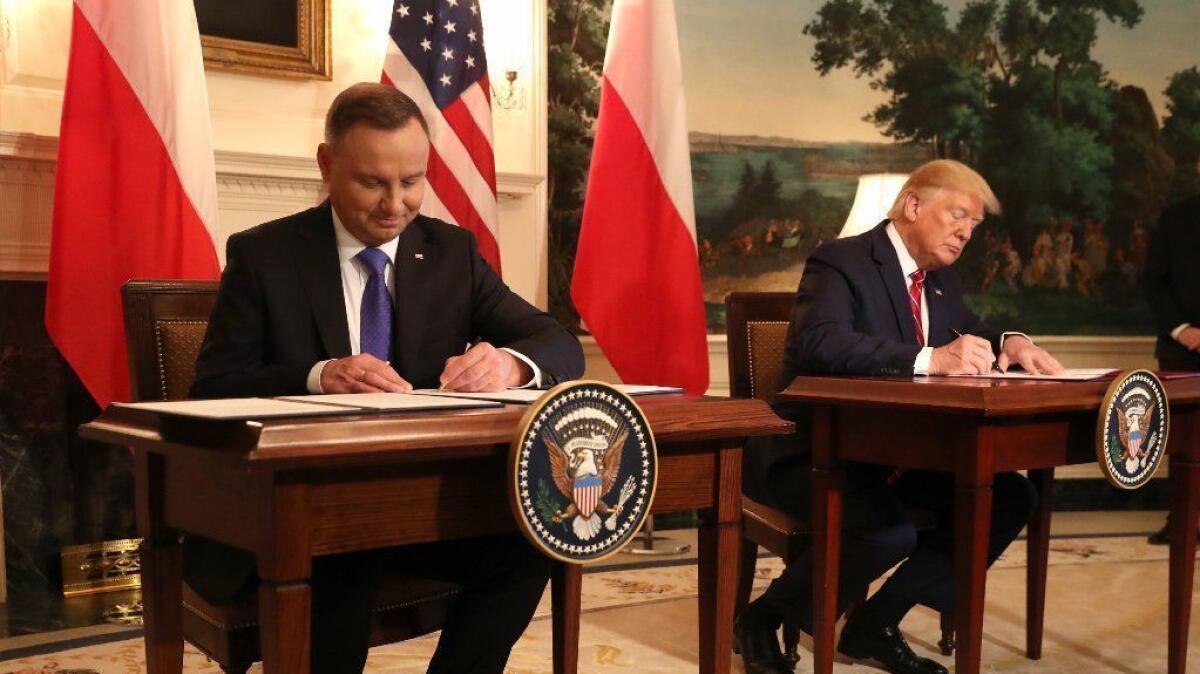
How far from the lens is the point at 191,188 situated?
416cm

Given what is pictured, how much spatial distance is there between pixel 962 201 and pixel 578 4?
2984 millimetres

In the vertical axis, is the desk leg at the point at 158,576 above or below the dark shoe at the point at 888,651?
above

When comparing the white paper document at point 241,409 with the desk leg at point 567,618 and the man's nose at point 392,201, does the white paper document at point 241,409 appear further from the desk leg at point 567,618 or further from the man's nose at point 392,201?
the desk leg at point 567,618

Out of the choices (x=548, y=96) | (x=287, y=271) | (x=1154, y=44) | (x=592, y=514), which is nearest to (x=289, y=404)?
(x=592, y=514)

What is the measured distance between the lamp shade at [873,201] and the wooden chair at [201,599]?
293cm

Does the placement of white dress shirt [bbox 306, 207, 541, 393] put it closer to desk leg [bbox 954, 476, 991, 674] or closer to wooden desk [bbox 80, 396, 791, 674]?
wooden desk [bbox 80, 396, 791, 674]

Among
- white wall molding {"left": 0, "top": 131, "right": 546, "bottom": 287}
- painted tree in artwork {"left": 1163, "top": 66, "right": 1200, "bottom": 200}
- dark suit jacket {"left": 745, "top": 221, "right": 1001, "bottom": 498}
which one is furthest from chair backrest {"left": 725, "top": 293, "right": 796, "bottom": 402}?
painted tree in artwork {"left": 1163, "top": 66, "right": 1200, "bottom": 200}

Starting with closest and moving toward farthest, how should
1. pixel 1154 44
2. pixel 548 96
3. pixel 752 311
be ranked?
pixel 752 311 < pixel 548 96 < pixel 1154 44

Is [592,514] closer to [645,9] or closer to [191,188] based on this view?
[191,188]

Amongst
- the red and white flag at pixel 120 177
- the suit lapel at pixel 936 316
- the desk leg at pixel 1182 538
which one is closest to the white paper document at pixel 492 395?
the suit lapel at pixel 936 316

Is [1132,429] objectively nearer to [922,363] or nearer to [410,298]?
[922,363]

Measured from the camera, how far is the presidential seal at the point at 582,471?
1707mm

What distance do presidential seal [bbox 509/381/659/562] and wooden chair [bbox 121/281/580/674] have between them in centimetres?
59

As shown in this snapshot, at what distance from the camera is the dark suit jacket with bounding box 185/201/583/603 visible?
2.36 m
